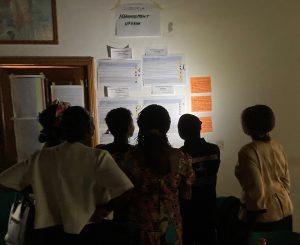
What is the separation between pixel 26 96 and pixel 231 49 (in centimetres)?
158

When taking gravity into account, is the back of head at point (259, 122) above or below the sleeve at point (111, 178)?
above

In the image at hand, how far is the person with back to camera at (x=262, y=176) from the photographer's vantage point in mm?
1675

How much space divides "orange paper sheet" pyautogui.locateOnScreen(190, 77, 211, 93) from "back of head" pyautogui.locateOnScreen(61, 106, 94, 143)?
126 centimetres

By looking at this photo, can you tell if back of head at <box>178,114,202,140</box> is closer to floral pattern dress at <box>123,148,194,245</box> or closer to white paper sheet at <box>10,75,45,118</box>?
floral pattern dress at <box>123,148,194,245</box>

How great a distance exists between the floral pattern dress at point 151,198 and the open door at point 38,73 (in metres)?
1.00

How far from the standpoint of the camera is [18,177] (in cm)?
133

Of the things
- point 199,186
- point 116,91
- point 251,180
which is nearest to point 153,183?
point 199,186

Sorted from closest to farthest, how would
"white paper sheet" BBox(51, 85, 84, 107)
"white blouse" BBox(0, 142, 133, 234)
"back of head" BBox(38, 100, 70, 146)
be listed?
"white blouse" BBox(0, 142, 133, 234) → "back of head" BBox(38, 100, 70, 146) → "white paper sheet" BBox(51, 85, 84, 107)

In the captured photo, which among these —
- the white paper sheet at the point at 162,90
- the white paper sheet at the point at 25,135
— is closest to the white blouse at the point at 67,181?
the white paper sheet at the point at 25,135

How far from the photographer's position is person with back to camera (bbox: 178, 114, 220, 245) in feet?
5.79

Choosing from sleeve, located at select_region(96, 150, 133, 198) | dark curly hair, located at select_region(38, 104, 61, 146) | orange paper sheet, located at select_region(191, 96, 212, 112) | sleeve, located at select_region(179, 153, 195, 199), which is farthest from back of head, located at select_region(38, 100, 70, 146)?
orange paper sheet, located at select_region(191, 96, 212, 112)

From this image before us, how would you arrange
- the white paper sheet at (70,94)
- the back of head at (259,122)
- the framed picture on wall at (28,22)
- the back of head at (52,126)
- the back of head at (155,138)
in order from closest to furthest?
the back of head at (155,138) < the back of head at (52,126) < the back of head at (259,122) < the framed picture on wall at (28,22) < the white paper sheet at (70,94)

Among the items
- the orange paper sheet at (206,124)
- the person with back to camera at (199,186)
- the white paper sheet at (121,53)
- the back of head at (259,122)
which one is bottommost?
the person with back to camera at (199,186)

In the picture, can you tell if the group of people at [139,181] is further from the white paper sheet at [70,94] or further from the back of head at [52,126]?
the white paper sheet at [70,94]
